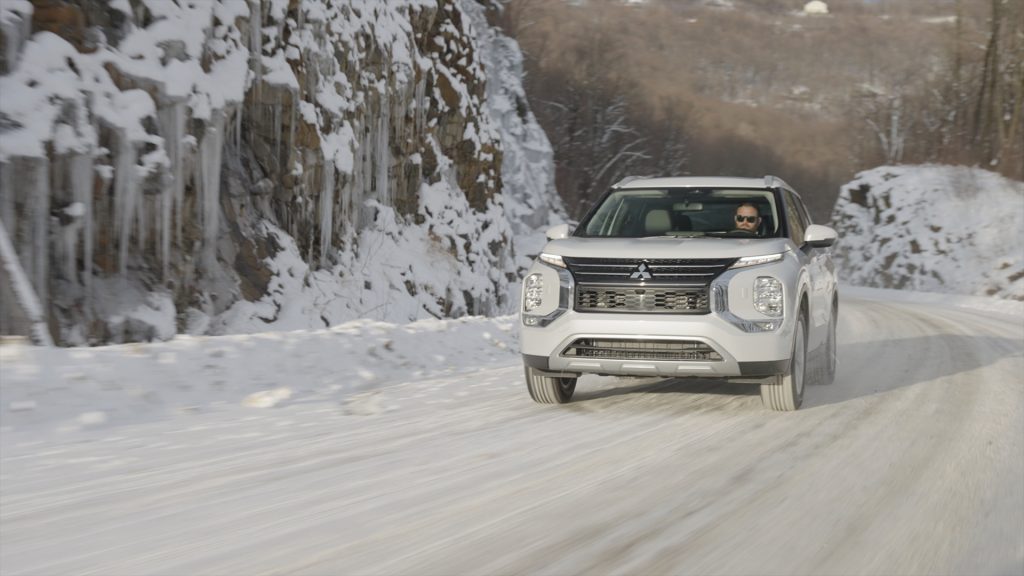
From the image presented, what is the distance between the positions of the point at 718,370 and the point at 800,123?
441 feet

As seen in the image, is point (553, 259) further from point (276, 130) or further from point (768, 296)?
point (276, 130)

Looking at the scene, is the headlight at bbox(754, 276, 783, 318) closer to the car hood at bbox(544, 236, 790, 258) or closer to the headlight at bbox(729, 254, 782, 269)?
the headlight at bbox(729, 254, 782, 269)

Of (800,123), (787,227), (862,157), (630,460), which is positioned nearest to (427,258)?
(787,227)

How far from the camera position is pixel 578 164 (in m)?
64.4

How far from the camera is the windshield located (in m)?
8.00

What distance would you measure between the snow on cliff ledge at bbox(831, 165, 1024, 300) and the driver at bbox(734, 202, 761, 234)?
2958 centimetres

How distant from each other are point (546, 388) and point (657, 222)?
1.72 metres

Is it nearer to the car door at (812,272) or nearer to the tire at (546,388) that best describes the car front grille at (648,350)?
the tire at (546,388)

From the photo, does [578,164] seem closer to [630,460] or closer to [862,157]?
[862,157]

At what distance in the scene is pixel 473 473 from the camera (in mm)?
5109

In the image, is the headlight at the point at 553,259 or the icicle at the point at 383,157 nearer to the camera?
the headlight at the point at 553,259

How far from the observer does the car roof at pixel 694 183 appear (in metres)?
8.40

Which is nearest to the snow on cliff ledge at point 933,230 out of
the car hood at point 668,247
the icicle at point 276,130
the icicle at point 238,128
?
the icicle at point 276,130

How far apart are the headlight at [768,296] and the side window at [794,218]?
1.14 m
